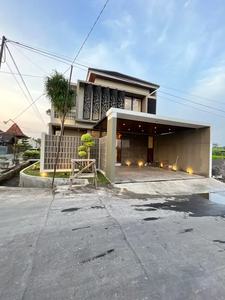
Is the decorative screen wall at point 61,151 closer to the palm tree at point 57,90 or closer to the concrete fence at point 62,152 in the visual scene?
the concrete fence at point 62,152

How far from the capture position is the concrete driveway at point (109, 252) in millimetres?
1312

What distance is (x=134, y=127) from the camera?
9.68m

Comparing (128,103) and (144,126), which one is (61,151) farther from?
(128,103)

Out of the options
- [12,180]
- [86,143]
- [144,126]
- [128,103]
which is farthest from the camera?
[128,103]

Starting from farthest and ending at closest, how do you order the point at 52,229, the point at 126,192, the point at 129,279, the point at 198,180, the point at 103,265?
the point at 198,180
the point at 126,192
the point at 52,229
the point at 103,265
the point at 129,279

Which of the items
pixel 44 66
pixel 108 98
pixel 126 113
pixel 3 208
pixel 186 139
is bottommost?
pixel 3 208

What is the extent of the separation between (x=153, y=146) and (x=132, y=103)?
15.1 feet

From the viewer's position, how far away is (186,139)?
9219mm

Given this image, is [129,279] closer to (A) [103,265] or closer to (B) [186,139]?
(A) [103,265]

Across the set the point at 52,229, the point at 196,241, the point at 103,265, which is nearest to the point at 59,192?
the point at 52,229

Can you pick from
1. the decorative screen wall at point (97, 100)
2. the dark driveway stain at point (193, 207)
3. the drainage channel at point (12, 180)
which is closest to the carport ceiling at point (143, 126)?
the decorative screen wall at point (97, 100)

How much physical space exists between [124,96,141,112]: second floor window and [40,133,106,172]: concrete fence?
6.29 meters

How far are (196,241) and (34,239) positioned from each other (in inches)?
102

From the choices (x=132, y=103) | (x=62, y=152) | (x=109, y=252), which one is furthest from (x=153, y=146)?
(x=109, y=252)
